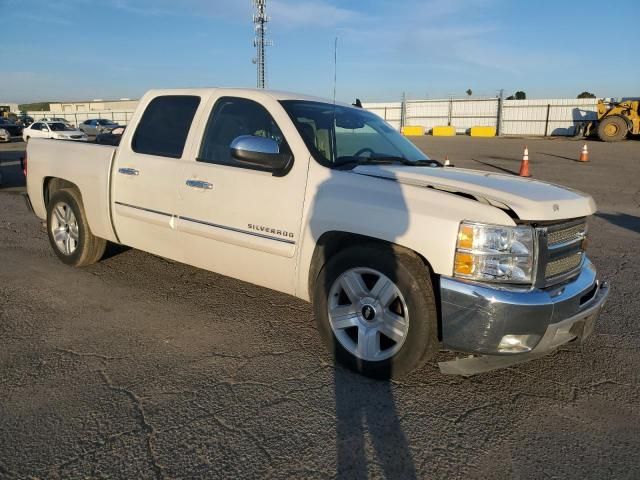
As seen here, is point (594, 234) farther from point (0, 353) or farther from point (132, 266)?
point (0, 353)

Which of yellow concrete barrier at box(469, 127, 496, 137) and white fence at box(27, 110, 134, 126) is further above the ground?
white fence at box(27, 110, 134, 126)

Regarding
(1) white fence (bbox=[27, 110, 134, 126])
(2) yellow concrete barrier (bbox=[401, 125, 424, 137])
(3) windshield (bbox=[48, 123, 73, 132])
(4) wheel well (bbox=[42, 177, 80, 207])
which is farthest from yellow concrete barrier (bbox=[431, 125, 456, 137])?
(4) wheel well (bbox=[42, 177, 80, 207])

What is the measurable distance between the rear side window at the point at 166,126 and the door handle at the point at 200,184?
33 centimetres

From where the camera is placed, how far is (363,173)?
3.28 m

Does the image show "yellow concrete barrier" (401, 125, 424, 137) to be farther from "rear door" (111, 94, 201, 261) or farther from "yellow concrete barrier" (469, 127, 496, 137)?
"rear door" (111, 94, 201, 261)

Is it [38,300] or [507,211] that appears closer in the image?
[507,211]

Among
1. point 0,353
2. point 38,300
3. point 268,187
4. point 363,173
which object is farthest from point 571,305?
point 38,300

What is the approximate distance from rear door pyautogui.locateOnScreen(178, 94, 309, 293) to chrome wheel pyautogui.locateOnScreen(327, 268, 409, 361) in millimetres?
453

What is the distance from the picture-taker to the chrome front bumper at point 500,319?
2.67m

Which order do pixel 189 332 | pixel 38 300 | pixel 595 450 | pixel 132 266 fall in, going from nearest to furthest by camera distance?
pixel 595 450
pixel 189 332
pixel 38 300
pixel 132 266

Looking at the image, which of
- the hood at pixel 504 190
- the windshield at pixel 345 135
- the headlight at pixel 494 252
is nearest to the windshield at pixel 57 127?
the windshield at pixel 345 135

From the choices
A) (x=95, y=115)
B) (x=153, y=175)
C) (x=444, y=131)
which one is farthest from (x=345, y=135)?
(x=95, y=115)

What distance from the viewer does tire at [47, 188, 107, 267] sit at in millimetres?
5086

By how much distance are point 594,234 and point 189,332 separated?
20.9 ft
